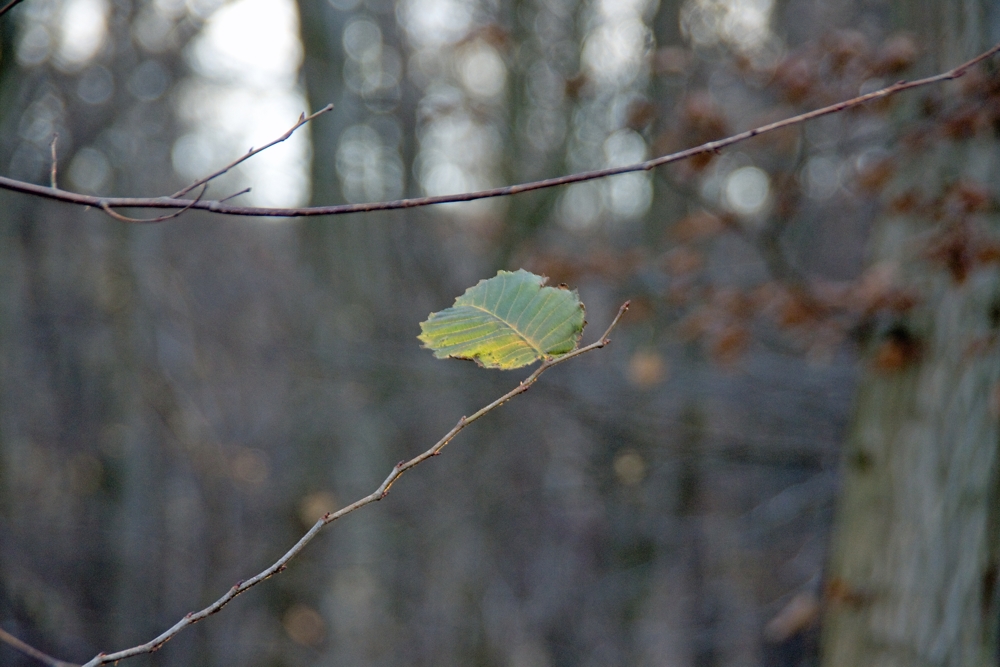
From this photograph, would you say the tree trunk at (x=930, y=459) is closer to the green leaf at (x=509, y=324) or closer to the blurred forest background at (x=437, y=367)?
the blurred forest background at (x=437, y=367)

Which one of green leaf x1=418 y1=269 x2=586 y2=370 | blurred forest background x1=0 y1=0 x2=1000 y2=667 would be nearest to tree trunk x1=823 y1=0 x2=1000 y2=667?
blurred forest background x1=0 y1=0 x2=1000 y2=667

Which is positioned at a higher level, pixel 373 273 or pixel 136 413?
pixel 373 273

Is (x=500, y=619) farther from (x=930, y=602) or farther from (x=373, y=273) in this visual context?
(x=930, y=602)

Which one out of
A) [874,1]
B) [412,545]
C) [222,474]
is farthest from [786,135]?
[222,474]

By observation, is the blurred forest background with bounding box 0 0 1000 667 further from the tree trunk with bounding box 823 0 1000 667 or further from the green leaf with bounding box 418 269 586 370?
the green leaf with bounding box 418 269 586 370

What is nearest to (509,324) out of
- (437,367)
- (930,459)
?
(930,459)

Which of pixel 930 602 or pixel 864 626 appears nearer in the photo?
pixel 930 602

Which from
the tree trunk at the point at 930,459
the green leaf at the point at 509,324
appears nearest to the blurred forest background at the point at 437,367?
the tree trunk at the point at 930,459
